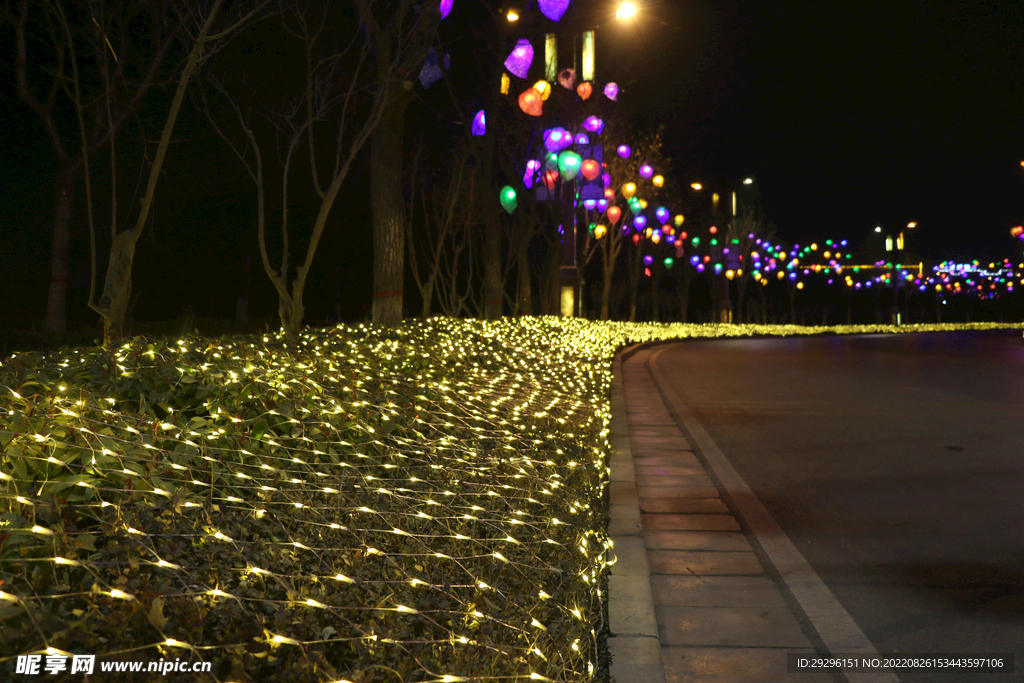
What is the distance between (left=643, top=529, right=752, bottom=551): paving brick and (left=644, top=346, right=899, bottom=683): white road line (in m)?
0.16

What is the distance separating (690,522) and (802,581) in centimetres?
148

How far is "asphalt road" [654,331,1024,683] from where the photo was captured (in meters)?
4.64

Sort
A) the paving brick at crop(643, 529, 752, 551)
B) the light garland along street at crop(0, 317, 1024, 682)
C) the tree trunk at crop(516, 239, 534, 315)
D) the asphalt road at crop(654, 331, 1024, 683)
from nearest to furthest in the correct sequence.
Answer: the light garland along street at crop(0, 317, 1024, 682)
the asphalt road at crop(654, 331, 1024, 683)
the paving brick at crop(643, 529, 752, 551)
the tree trunk at crop(516, 239, 534, 315)

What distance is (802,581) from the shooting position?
16.9 ft

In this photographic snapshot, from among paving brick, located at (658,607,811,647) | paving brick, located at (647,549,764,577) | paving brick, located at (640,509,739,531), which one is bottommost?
paving brick, located at (658,607,811,647)

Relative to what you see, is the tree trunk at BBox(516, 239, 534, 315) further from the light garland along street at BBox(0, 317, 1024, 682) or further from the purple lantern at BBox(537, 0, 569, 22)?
the light garland along street at BBox(0, 317, 1024, 682)

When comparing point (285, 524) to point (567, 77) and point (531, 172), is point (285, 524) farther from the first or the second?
point (531, 172)

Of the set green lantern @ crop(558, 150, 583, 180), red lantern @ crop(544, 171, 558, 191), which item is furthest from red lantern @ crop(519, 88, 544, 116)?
red lantern @ crop(544, 171, 558, 191)

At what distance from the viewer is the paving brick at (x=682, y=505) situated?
695 centimetres

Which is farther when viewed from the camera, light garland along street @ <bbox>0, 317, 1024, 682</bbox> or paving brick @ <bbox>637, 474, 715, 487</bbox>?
paving brick @ <bbox>637, 474, 715, 487</bbox>

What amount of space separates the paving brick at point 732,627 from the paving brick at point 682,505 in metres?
2.19

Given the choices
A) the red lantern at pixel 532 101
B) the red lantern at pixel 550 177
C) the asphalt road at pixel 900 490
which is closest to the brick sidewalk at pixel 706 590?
the asphalt road at pixel 900 490

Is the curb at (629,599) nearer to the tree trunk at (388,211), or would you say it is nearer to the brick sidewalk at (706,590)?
the brick sidewalk at (706,590)

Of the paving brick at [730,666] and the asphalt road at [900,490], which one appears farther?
the asphalt road at [900,490]
